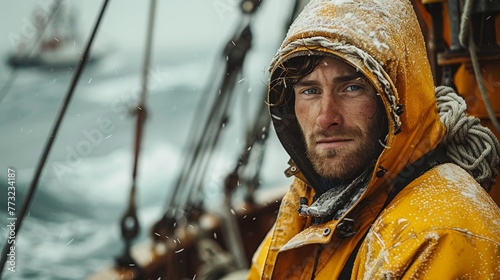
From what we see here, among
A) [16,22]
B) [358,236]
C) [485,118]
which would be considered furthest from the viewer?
[16,22]

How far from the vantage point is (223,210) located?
5.07m

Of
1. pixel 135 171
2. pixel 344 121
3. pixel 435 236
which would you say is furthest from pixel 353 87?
pixel 135 171

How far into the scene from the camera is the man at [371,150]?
68.3 inches

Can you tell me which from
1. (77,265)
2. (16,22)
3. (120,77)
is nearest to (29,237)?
(77,265)

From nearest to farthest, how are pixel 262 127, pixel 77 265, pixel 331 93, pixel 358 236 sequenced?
pixel 358 236 → pixel 331 93 → pixel 262 127 → pixel 77 265

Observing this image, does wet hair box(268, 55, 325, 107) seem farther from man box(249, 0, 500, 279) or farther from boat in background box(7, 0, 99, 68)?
boat in background box(7, 0, 99, 68)

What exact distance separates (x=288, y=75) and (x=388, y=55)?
14.5 inches

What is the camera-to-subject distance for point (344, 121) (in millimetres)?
1974

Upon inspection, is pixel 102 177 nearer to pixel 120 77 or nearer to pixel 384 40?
pixel 120 77

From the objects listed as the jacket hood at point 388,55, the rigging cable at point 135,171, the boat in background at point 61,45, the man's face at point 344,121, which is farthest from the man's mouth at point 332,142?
the boat in background at point 61,45

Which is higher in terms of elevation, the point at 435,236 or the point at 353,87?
the point at 353,87

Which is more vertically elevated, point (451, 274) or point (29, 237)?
point (451, 274)

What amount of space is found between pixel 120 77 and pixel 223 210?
1474cm

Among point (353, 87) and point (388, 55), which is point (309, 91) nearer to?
point (353, 87)
